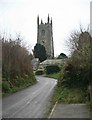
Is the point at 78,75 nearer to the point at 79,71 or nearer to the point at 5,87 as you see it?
the point at 79,71

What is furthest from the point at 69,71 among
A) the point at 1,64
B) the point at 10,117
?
the point at 10,117

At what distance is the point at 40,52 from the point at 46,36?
19.9 m

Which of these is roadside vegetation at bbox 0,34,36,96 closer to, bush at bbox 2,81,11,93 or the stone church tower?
bush at bbox 2,81,11,93

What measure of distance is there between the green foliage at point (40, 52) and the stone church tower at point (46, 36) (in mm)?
6408

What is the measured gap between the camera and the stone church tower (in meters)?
137

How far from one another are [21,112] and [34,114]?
1021 mm

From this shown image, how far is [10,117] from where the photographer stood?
15.8 m

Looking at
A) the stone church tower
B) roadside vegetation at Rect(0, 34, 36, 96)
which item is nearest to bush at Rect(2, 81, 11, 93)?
roadside vegetation at Rect(0, 34, 36, 96)

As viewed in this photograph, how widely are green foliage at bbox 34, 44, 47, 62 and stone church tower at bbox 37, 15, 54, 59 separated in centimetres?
641

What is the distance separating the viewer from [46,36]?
466 feet

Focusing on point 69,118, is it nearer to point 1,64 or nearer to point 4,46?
point 1,64

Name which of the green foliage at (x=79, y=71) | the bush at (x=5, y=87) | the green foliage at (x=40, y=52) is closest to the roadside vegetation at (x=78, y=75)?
the green foliage at (x=79, y=71)

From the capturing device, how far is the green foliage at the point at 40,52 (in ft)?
397

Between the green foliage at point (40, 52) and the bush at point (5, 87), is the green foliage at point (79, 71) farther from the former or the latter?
the green foliage at point (40, 52)
